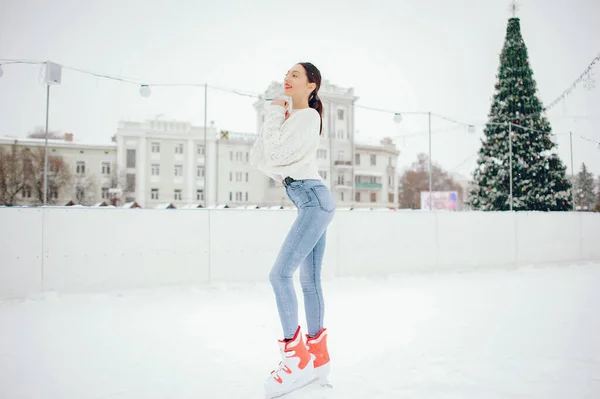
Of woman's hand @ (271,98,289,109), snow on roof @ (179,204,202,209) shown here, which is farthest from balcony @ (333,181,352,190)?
woman's hand @ (271,98,289,109)

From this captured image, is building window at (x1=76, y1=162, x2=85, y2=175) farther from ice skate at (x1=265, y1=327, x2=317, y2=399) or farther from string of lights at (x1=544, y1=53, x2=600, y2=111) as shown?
string of lights at (x1=544, y1=53, x2=600, y2=111)

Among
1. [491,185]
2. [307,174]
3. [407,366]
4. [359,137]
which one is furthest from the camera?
[491,185]

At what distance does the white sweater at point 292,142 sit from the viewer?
4.92ft

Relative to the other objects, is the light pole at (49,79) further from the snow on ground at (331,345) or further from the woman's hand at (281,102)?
the woman's hand at (281,102)

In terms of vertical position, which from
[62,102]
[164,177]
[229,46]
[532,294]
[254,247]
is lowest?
[532,294]

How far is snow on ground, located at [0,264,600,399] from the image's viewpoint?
1.55 meters

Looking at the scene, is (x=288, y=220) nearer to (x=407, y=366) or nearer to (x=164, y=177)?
(x=164, y=177)

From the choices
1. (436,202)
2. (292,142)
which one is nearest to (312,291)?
(292,142)

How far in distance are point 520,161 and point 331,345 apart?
10.2 m

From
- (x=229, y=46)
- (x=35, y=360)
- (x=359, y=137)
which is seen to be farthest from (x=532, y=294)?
(x=229, y=46)

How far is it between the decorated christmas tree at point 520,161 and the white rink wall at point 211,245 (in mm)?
3726

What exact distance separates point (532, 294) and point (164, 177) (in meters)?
3.92

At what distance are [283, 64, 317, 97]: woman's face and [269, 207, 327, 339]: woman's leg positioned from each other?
17.8 inches

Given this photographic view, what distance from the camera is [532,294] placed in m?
3.73
